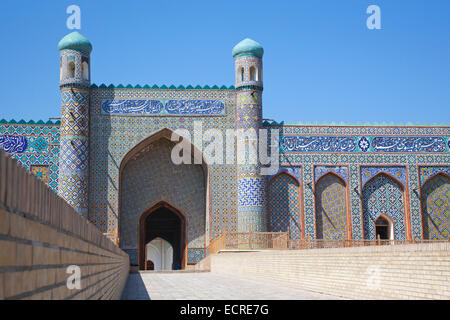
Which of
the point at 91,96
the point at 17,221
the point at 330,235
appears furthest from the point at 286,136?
the point at 17,221

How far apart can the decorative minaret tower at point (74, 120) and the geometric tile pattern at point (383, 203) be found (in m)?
7.03

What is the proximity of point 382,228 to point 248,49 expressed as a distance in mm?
5752

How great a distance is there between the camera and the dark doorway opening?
1519 cm

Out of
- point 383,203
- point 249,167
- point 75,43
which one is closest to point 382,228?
point 383,203

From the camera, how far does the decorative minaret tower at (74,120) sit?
1415cm

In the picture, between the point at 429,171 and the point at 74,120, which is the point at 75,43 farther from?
the point at 429,171

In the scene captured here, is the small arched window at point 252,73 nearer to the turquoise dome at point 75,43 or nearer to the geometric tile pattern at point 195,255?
the turquoise dome at point 75,43

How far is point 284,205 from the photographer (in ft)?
49.2

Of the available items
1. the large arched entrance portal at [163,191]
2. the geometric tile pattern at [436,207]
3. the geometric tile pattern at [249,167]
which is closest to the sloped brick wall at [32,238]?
the geometric tile pattern at [249,167]

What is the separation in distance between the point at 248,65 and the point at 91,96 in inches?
159

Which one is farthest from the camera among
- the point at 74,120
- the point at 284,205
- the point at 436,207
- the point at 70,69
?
the point at 436,207

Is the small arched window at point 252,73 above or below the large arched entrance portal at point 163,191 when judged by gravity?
above

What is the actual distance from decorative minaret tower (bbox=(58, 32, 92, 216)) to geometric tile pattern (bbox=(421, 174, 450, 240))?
8522mm

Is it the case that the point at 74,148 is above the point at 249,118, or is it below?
below
